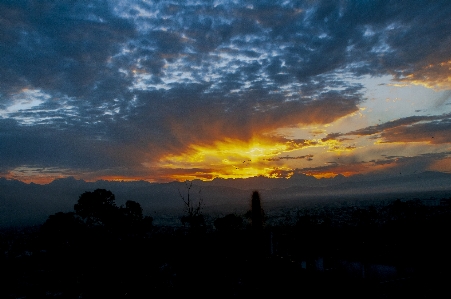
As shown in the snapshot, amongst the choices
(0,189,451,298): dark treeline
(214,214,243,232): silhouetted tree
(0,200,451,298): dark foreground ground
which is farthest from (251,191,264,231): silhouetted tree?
(214,214,243,232): silhouetted tree

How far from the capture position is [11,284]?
2056 centimetres

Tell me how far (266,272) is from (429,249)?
1347 cm

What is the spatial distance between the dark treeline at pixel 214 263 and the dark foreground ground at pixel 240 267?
57 mm

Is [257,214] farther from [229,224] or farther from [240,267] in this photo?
[229,224]

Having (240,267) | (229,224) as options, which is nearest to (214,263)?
(240,267)

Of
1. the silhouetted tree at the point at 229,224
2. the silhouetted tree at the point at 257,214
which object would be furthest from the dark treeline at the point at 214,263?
the silhouetted tree at the point at 229,224

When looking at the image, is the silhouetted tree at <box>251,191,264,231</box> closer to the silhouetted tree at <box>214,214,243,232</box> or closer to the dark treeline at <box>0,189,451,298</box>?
the dark treeline at <box>0,189,451,298</box>

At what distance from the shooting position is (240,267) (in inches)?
784

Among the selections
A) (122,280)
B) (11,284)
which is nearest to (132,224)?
(11,284)

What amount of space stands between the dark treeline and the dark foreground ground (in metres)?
0.06

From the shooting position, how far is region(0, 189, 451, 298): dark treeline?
14.1 metres

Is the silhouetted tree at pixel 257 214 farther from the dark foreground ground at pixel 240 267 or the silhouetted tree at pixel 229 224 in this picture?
the silhouetted tree at pixel 229 224

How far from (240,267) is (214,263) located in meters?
2.63

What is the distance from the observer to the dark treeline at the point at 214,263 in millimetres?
14098
